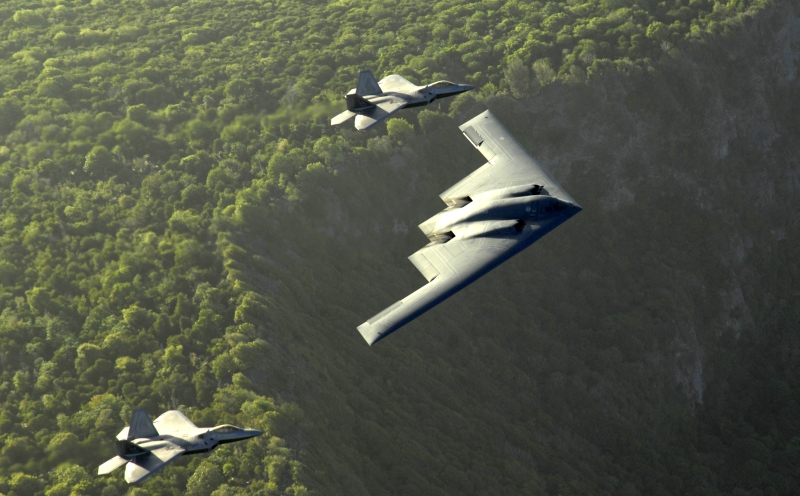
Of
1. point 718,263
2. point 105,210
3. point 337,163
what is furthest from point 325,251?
point 718,263

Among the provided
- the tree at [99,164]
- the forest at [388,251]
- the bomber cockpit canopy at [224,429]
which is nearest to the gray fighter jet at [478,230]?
the bomber cockpit canopy at [224,429]

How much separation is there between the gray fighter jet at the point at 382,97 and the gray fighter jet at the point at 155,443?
24.1 m

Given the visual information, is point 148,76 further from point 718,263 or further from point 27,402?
point 718,263

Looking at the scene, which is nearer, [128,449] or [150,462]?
[150,462]

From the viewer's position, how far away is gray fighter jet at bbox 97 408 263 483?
47500 millimetres

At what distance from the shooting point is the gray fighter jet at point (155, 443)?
47500 millimetres

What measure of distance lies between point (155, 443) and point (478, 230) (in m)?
25.2

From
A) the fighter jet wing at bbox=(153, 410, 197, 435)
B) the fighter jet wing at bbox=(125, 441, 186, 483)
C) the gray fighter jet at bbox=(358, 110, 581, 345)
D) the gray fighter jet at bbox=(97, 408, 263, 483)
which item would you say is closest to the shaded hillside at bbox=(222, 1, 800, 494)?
the fighter jet wing at bbox=(153, 410, 197, 435)

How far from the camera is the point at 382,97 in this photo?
2477 inches

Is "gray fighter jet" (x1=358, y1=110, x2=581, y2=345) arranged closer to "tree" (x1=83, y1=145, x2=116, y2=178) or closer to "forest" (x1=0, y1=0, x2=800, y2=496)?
"forest" (x1=0, y1=0, x2=800, y2=496)

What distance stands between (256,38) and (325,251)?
35.6m

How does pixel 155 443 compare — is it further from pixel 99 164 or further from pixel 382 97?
pixel 99 164

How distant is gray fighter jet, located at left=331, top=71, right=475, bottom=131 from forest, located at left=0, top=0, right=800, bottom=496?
61.9 feet

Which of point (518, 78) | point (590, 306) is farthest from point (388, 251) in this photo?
point (518, 78)
